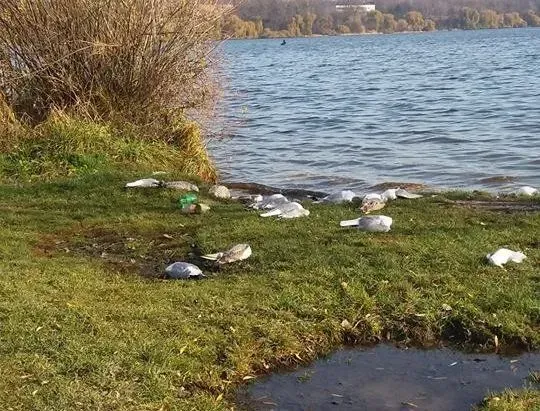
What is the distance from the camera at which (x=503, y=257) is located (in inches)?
262

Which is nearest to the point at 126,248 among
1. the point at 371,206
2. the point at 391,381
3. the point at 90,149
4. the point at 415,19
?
the point at 371,206

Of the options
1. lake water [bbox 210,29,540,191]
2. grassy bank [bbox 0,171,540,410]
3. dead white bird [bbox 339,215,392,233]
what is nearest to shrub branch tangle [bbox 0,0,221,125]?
lake water [bbox 210,29,540,191]

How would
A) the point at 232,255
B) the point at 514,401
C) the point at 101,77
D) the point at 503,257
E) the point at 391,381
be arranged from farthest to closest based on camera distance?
the point at 101,77 < the point at 232,255 < the point at 503,257 < the point at 391,381 < the point at 514,401

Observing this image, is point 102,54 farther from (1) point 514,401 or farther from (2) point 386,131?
(2) point 386,131

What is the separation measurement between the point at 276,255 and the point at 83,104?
688 cm

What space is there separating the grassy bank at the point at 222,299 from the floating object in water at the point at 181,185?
1.53 m

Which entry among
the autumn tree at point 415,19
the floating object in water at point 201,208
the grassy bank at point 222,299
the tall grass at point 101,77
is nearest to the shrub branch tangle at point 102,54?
the tall grass at point 101,77

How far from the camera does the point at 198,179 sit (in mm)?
11758

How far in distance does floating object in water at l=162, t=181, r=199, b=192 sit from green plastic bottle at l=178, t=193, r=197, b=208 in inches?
22.9

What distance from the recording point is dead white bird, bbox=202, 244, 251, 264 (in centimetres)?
678

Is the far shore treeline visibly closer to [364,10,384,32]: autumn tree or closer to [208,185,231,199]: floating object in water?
[364,10,384,32]: autumn tree

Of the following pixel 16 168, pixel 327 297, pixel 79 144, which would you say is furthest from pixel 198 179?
pixel 327 297

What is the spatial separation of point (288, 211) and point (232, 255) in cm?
202

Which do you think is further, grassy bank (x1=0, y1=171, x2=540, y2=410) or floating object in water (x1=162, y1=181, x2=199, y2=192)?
floating object in water (x1=162, y1=181, x2=199, y2=192)
